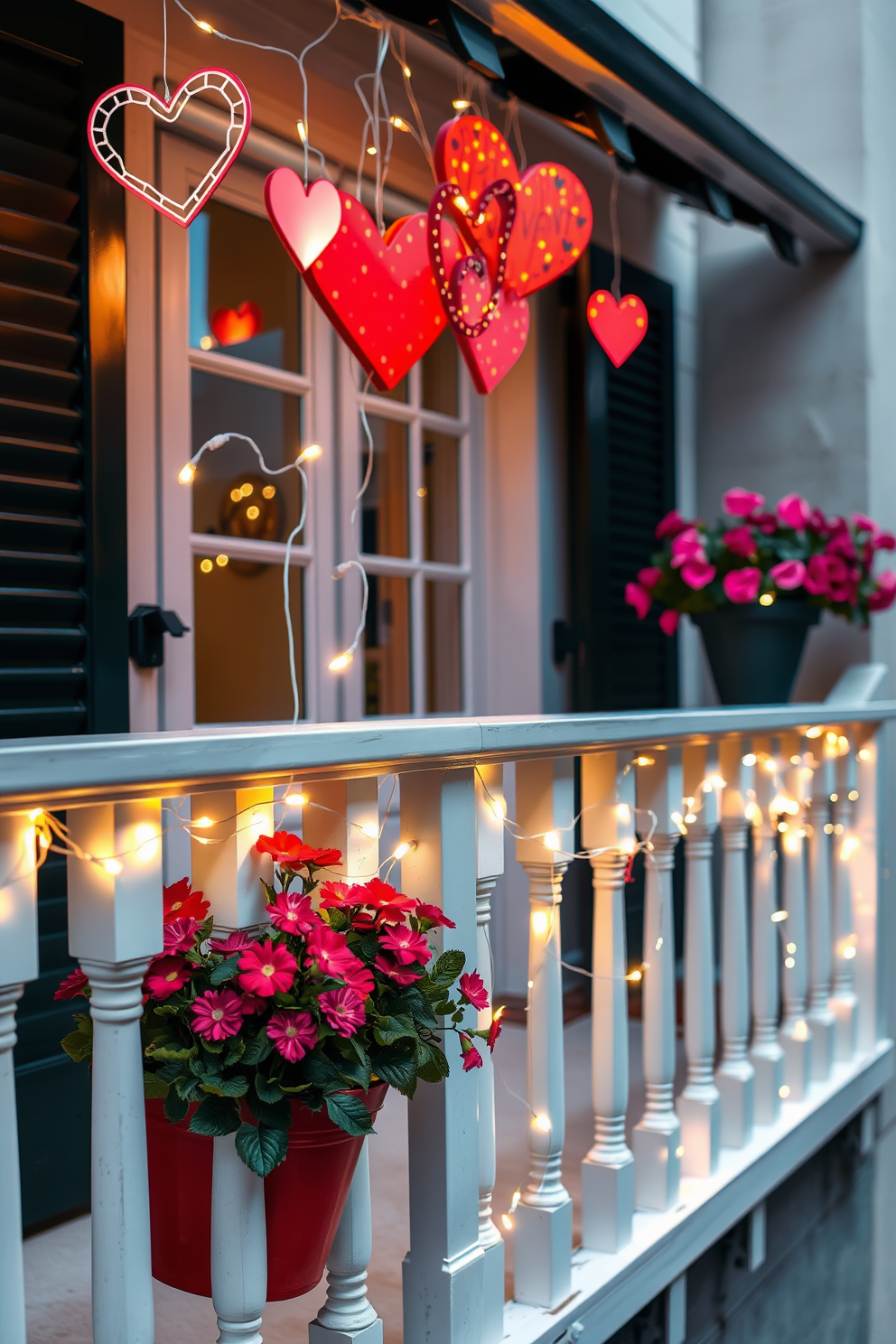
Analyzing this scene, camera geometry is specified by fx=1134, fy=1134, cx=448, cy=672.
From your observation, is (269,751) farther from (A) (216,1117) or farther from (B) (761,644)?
(B) (761,644)

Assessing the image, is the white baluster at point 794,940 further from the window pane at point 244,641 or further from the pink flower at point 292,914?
the pink flower at point 292,914

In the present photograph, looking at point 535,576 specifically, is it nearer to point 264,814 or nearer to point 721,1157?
point 721,1157

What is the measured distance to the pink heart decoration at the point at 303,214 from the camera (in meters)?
1.43

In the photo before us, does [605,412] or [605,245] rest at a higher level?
[605,245]

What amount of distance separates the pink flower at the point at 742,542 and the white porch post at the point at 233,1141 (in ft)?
5.92

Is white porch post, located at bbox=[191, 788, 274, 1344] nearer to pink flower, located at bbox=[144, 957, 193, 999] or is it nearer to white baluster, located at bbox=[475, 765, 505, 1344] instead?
pink flower, located at bbox=[144, 957, 193, 999]

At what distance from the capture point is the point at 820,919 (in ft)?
8.43

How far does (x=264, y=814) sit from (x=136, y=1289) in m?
0.43

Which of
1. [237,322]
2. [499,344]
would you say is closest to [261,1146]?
[499,344]

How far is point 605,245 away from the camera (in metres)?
3.10

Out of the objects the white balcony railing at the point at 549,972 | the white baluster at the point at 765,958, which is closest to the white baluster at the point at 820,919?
the white balcony railing at the point at 549,972

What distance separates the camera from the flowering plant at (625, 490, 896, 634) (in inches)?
105

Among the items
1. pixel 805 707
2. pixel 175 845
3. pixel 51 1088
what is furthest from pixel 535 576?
pixel 51 1088

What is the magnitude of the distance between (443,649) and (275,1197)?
1.82 meters
